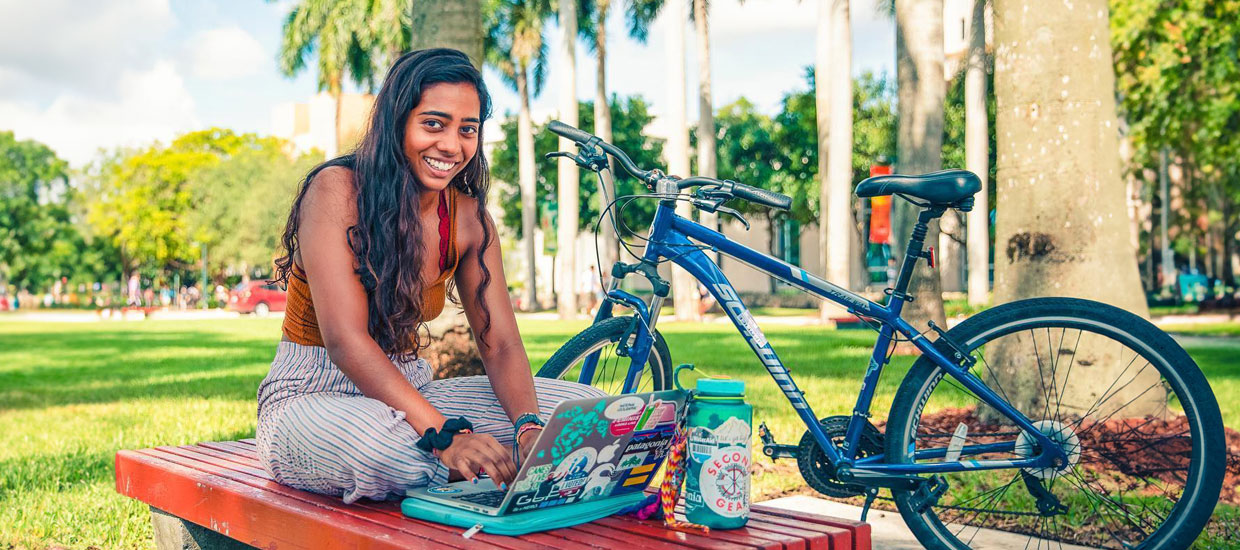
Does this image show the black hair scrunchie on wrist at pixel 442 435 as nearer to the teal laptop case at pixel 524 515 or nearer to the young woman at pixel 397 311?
the young woman at pixel 397 311

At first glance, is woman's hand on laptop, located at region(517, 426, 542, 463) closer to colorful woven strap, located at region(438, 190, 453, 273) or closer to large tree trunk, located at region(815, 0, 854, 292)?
colorful woven strap, located at region(438, 190, 453, 273)

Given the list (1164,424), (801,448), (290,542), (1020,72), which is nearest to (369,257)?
(290,542)

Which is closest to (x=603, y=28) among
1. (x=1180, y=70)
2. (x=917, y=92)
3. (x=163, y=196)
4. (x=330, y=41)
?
(x=330, y=41)

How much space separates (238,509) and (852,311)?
1924mm

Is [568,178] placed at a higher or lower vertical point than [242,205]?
lower

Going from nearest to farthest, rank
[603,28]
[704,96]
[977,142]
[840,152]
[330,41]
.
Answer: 1. [840,152]
2. [977,142]
3. [704,96]
4. [603,28]
5. [330,41]

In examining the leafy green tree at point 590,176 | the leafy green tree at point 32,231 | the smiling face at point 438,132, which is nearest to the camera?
the smiling face at point 438,132

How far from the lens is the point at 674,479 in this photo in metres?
2.42

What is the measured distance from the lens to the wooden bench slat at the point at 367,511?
2.21 metres

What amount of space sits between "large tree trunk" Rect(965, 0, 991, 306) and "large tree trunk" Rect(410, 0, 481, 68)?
1655cm

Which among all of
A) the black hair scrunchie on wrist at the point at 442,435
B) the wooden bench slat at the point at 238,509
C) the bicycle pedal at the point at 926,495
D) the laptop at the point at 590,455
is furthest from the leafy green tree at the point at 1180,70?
the wooden bench slat at the point at 238,509

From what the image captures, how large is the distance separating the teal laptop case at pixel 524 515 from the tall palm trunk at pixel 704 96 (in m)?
23.4

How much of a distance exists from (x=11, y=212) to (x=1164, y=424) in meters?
78.9

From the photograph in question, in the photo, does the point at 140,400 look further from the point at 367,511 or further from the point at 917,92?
the point at 917,92
